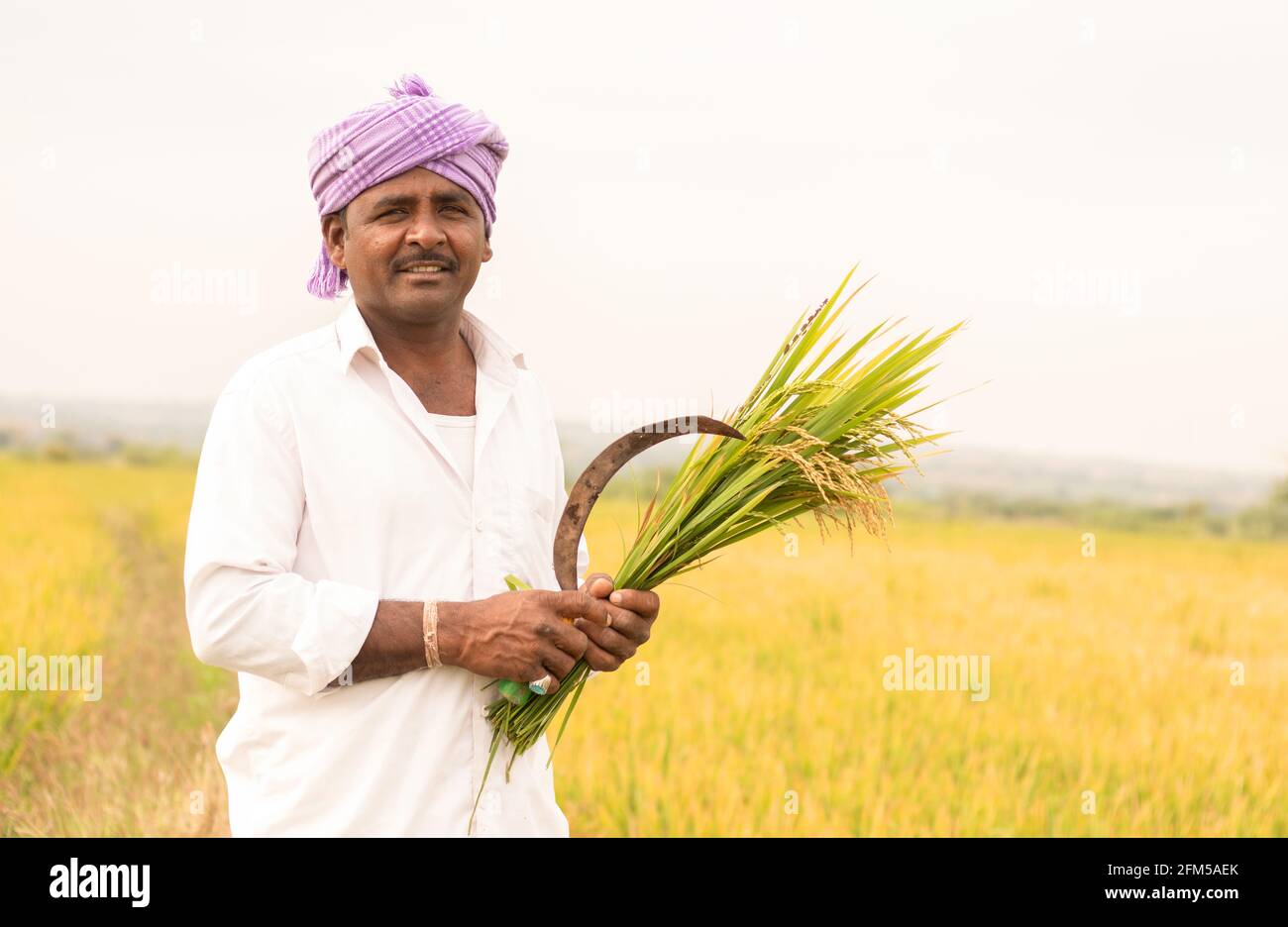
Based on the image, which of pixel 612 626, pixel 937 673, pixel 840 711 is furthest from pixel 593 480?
pixel 937 673

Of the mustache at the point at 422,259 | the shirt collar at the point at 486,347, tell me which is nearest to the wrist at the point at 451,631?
the shirt collar at the point at 486,347

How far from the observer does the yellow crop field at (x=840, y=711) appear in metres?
4.38

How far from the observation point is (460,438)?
2334mm

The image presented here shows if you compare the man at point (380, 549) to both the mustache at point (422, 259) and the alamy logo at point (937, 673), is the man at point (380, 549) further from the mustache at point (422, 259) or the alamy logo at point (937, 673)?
the alamy logo at point (937, 673)

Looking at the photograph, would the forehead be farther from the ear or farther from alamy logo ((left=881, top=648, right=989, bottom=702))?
alamy logo ((left=881, top=648, right=989, bottom=702))

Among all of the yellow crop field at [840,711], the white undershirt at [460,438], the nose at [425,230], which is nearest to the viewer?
the nose at [425,230]

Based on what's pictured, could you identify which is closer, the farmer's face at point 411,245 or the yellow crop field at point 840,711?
the farmer's face at point 411,245

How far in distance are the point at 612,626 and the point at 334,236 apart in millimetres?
999

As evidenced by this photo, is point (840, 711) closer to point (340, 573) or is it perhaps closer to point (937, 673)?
point (937, 673)

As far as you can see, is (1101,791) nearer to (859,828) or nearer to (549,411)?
(859,828)

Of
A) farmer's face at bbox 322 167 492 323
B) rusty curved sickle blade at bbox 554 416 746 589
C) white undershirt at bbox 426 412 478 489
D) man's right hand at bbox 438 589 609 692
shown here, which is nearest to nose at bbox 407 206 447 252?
farmer's face at bbox 322 167 492 323

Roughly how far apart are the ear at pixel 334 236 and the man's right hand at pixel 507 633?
78 cm

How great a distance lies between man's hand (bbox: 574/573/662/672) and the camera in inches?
86.8

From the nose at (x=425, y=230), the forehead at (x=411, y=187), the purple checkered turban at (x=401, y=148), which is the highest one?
the purple checkered turban at (x=401, y=148)
